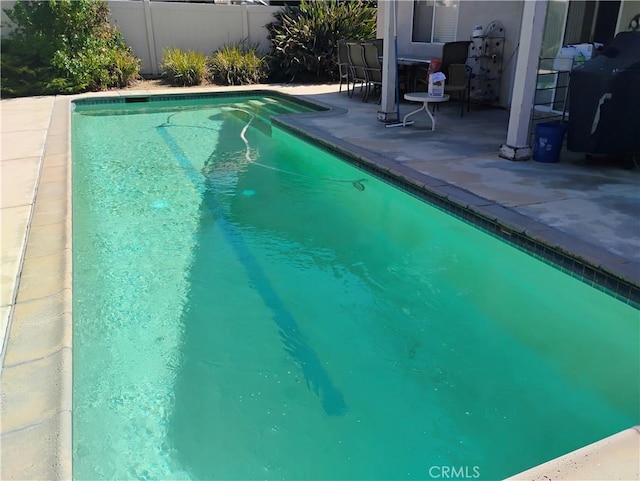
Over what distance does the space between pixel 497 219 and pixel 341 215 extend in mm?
1591

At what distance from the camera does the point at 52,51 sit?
1092 centimetres

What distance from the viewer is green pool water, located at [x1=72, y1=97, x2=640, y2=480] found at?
2350 mm

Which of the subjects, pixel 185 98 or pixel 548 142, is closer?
pixel 548 142

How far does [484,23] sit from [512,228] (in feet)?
20.8

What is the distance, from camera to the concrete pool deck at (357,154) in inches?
78.0

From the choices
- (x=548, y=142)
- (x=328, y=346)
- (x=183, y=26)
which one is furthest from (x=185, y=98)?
(x=328, y=346)

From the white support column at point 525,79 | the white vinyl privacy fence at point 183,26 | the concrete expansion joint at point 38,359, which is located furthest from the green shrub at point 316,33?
the concrete expansion joint at point 38,359

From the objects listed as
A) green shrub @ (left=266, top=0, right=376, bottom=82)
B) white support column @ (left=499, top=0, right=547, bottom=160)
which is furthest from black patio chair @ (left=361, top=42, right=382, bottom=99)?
white support column @ (left=499, top=0, right=547, bottom=160)

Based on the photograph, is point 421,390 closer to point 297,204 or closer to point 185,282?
point 185,282

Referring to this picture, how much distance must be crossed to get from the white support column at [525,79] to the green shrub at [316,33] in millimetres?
8318

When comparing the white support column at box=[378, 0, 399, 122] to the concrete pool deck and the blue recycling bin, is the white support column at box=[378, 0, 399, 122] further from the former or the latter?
the blue recycling bin

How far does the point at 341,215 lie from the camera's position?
16.2 feet

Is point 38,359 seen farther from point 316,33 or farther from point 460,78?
point 316,33

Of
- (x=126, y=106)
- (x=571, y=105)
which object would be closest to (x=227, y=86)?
(x=126, y=106)
